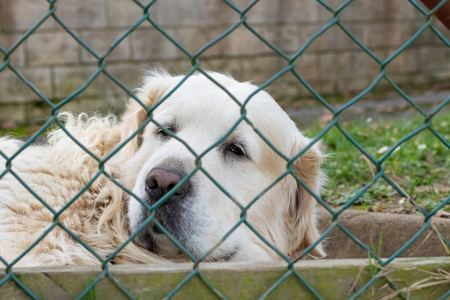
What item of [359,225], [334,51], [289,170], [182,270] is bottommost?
[359,225]

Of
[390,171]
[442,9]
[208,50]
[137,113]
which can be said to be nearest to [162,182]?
[137,113]

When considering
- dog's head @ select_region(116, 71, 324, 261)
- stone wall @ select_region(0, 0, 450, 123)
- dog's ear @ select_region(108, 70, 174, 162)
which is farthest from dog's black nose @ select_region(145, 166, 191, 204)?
stone wall @ select_region(0, 0, 450, 123)

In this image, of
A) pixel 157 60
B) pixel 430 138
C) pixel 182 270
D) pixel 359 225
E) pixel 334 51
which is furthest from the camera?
pixel 334 51

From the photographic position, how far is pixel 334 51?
1019 cm

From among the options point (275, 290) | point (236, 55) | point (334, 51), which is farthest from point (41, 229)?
point (334, 51)

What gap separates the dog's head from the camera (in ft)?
9.16

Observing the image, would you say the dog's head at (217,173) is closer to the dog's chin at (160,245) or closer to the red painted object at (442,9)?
the dog's chin at (160,245)

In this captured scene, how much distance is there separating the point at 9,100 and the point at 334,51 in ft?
17.5

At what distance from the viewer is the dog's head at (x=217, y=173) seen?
2.79 m

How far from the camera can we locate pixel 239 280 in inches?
80.9

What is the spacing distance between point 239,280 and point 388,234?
206 cm

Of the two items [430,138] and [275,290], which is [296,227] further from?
[430,138]

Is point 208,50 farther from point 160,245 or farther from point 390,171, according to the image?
point 160,245

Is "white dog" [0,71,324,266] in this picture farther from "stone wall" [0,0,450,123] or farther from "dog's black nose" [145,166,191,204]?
"stone wall" [0,0,450,123]
